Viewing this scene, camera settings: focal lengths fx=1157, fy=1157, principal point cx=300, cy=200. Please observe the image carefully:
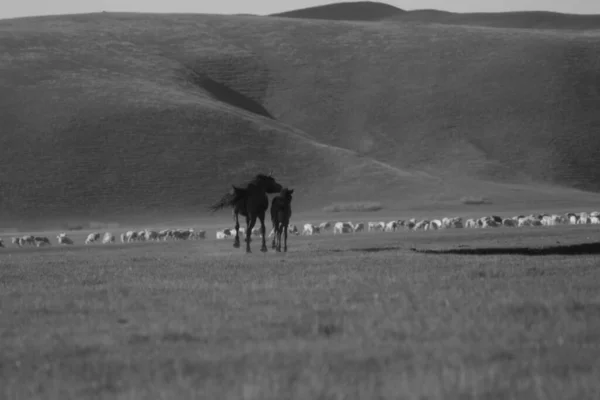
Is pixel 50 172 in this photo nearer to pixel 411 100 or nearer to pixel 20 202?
pixel 20 202

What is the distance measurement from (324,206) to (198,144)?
15.8m

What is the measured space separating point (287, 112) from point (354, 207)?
4510 cm

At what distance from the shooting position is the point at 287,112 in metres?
134

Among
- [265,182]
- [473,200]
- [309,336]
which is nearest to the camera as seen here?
[309,336]

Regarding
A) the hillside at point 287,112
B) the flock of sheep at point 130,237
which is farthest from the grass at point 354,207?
the flock of sheep at point 130,237

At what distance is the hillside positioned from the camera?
96.8 metres

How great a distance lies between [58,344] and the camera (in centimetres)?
1243

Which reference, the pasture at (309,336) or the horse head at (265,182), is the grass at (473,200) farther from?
the pasture at (309,336)

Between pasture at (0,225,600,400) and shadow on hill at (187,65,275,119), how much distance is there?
111 metres

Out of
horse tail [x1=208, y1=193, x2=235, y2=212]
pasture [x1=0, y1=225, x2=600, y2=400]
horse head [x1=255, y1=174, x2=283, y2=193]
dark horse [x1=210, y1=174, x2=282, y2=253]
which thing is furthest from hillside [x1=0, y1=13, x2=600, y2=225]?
pasture [x1=0, y1=225, x2=600, y2=400]

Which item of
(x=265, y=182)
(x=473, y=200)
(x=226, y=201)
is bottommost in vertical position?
(x=473, y=200)

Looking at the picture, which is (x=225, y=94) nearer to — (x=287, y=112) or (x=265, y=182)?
(x=287, y=112)

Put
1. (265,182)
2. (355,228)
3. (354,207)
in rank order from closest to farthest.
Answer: (265,182) → (355,228) → (354,207)

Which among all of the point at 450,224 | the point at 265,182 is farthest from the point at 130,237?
the point at 265,182
